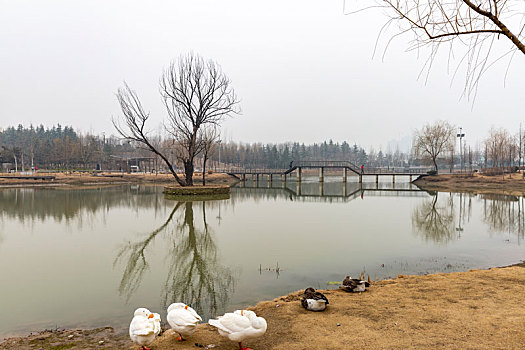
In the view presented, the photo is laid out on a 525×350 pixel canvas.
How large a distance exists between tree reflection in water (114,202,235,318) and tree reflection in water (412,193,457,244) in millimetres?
8472

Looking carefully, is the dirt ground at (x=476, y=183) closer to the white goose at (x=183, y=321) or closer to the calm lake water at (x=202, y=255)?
the calm lake water at (x=202, y=255)

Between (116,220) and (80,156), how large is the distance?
60828mm

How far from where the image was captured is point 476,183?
4184 centimetres

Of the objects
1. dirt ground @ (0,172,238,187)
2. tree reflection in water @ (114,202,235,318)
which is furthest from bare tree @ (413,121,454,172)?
tree reflection in water @ (114,202,235,318)

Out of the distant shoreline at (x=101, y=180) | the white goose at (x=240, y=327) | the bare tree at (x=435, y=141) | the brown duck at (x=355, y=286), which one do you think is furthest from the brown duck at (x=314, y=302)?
the bare tree at (x=435, y=141)

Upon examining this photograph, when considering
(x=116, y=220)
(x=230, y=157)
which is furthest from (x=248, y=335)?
(x=230, y=157)

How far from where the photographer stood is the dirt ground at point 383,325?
4.09m

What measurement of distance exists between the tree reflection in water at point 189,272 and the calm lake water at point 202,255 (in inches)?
1.3

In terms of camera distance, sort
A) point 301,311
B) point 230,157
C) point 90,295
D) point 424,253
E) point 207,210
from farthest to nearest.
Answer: point 230,157 < point 207,210 < point 424,253 < point 90,295 < point 301,311

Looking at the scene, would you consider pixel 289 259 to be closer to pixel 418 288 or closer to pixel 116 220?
pixel 418 288

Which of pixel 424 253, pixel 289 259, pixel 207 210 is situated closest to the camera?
pixel 289 259

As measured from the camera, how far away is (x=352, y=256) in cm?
976

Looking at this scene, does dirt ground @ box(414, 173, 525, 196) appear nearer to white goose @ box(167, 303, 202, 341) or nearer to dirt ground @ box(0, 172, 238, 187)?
dirt ground @ box(0, 172, 238, 187)

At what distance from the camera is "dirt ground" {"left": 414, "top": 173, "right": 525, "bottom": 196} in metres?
Result: 37.4
